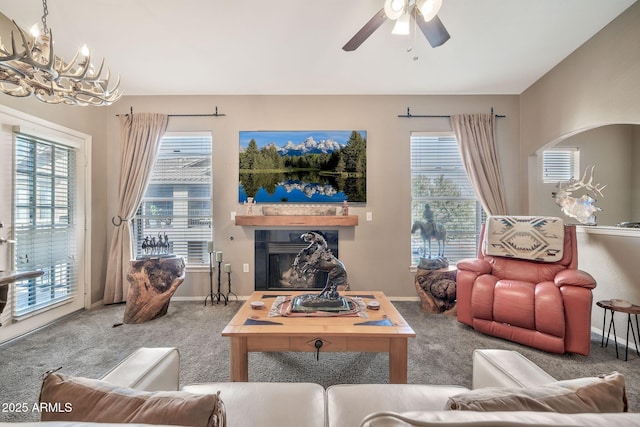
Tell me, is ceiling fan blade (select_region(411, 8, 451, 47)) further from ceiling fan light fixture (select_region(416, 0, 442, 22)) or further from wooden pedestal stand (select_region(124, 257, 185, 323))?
wooden pedestal stand (select_region(124, 257, 185, 323))

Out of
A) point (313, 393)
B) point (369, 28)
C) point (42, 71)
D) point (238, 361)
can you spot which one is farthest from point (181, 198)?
point (313, 393)

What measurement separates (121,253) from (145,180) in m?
1.03

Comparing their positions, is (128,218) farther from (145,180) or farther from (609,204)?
(609,204)

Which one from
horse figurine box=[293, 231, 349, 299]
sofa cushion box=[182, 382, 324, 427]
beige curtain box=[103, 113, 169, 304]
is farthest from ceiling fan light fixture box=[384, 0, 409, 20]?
beige curtain box=[103, 113, 169, 304]

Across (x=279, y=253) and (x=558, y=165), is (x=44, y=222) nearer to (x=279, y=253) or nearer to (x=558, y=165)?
(x=279, y=253)

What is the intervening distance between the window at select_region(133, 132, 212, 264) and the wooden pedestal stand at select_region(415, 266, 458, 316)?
294 centimetres

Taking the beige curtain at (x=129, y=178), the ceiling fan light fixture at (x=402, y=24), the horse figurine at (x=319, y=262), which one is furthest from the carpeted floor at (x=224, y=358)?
the ceiling fan light fixture at (x=402, y=24)

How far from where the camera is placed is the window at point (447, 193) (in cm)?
375

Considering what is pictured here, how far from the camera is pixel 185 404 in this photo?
2.08 ft

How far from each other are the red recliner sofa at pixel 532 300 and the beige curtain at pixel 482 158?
3.70 ft

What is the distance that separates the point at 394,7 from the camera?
5.54 ft

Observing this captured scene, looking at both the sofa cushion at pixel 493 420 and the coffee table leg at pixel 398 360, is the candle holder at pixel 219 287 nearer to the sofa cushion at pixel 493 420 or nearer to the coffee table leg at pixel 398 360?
the coffee table leg at pixel 398 360

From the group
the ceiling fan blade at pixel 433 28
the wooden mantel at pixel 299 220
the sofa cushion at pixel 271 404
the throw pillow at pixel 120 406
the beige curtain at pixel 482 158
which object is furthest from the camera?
the beige curtain at pixel 482 158

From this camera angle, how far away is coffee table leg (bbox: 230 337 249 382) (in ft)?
5.29
